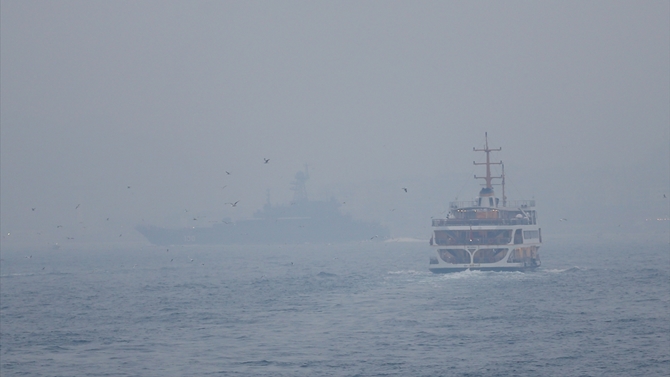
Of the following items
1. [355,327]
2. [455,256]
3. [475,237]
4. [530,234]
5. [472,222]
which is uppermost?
[472,222]

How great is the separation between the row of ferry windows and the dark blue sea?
2.82 metres

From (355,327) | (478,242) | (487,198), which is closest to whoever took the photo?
(355,327)

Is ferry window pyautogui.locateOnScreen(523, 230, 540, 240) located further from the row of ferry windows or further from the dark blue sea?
the dark blue sea

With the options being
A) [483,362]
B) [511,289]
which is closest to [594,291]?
[511,289]

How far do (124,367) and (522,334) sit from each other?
18.7 meters

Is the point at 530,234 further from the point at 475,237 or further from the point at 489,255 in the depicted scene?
the point at 475,237

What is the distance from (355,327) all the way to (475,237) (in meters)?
29.8

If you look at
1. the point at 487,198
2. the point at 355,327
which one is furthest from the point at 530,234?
the point at 355,327

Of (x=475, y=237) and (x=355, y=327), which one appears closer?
(x=355, y=327)

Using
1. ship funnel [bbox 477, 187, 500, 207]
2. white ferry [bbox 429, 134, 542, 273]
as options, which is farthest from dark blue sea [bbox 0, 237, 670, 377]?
ship funnel [bbox 477, 187, 500, 207]

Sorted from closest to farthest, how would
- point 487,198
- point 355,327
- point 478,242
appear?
1. point 355,327
2. point 478,242
3. point 487,198

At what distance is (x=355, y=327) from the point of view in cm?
4422

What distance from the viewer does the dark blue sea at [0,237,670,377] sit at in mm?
33938

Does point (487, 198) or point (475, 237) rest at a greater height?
point (487, 198)
